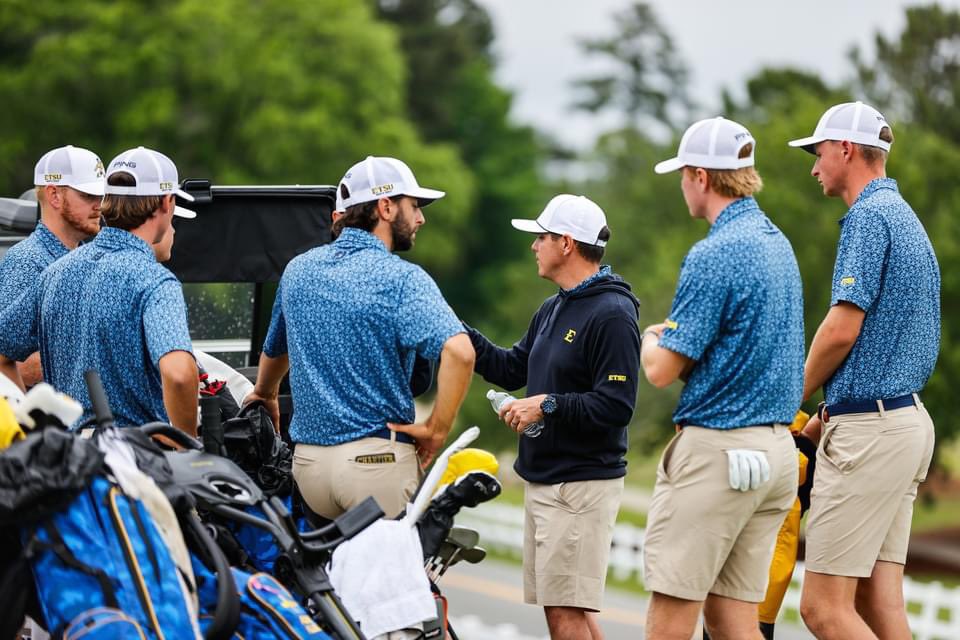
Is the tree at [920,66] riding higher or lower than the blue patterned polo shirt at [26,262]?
higher

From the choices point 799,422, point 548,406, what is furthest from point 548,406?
point 799,422

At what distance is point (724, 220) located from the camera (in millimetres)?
4926

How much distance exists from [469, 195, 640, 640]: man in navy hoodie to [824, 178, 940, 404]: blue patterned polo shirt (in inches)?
33.8

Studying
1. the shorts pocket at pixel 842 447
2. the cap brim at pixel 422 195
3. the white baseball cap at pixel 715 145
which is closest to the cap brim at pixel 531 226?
the cap brim at pixel 422 195

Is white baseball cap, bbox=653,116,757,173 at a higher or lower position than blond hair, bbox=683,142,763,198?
higher

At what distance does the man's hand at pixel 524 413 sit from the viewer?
5438 mm

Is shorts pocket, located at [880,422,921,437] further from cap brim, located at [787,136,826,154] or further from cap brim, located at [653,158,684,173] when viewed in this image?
cap brim, located at [653,158,684,173]

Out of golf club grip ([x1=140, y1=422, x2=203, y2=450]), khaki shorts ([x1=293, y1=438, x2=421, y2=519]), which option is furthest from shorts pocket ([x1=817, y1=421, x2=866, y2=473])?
golf club grip ([x1=140, y1=422, x2=203, y2=450])

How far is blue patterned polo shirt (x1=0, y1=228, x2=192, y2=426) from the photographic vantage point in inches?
201

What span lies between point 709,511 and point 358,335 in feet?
4.55

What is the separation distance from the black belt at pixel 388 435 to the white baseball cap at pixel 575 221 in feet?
3.58

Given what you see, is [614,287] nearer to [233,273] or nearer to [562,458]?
[562,458]

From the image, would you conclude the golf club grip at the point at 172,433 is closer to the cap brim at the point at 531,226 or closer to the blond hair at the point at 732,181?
the cap brim at the point at 531,226

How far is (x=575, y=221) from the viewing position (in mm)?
5805
